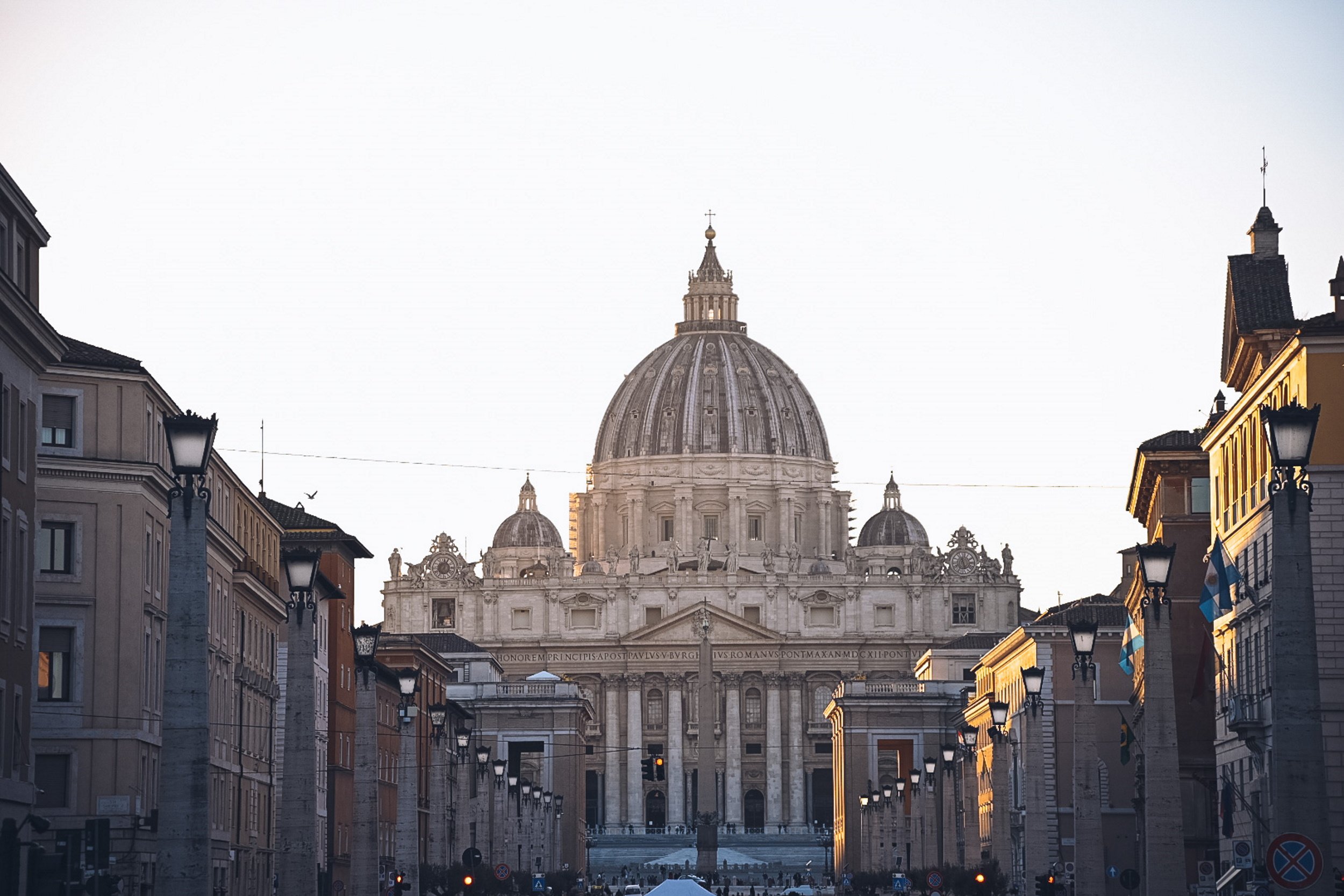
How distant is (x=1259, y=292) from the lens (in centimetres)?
5728

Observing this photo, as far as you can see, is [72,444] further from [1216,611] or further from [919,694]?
[919,694]

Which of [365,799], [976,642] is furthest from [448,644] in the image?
[365,799]

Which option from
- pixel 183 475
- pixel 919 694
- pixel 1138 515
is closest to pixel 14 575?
pixel 183 475

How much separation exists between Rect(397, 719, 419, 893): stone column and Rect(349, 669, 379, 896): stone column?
2.86 metres

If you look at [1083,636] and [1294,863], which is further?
[1083,636]

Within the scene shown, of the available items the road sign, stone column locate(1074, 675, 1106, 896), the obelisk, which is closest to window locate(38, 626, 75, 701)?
stone column locate(1074, 675, 1106, 896)

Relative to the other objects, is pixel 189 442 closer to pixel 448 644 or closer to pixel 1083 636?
pixel 1083 636

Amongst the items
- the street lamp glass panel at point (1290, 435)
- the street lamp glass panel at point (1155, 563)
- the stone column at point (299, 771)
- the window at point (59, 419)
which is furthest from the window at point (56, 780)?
the street lamp glass panel at point (1290, 435)

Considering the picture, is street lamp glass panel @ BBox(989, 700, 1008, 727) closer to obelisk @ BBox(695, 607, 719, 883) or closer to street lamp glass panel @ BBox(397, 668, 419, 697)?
street lamp glass panel @ BBox(397, 668, 419, 697)

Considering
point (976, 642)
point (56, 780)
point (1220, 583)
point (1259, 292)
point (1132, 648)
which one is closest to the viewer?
point (1220, 583)

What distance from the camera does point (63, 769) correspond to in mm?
47750

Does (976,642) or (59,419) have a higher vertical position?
(976,642)

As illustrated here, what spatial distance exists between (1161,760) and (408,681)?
1642 centimetres

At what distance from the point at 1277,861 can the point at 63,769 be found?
2887 centimetres
